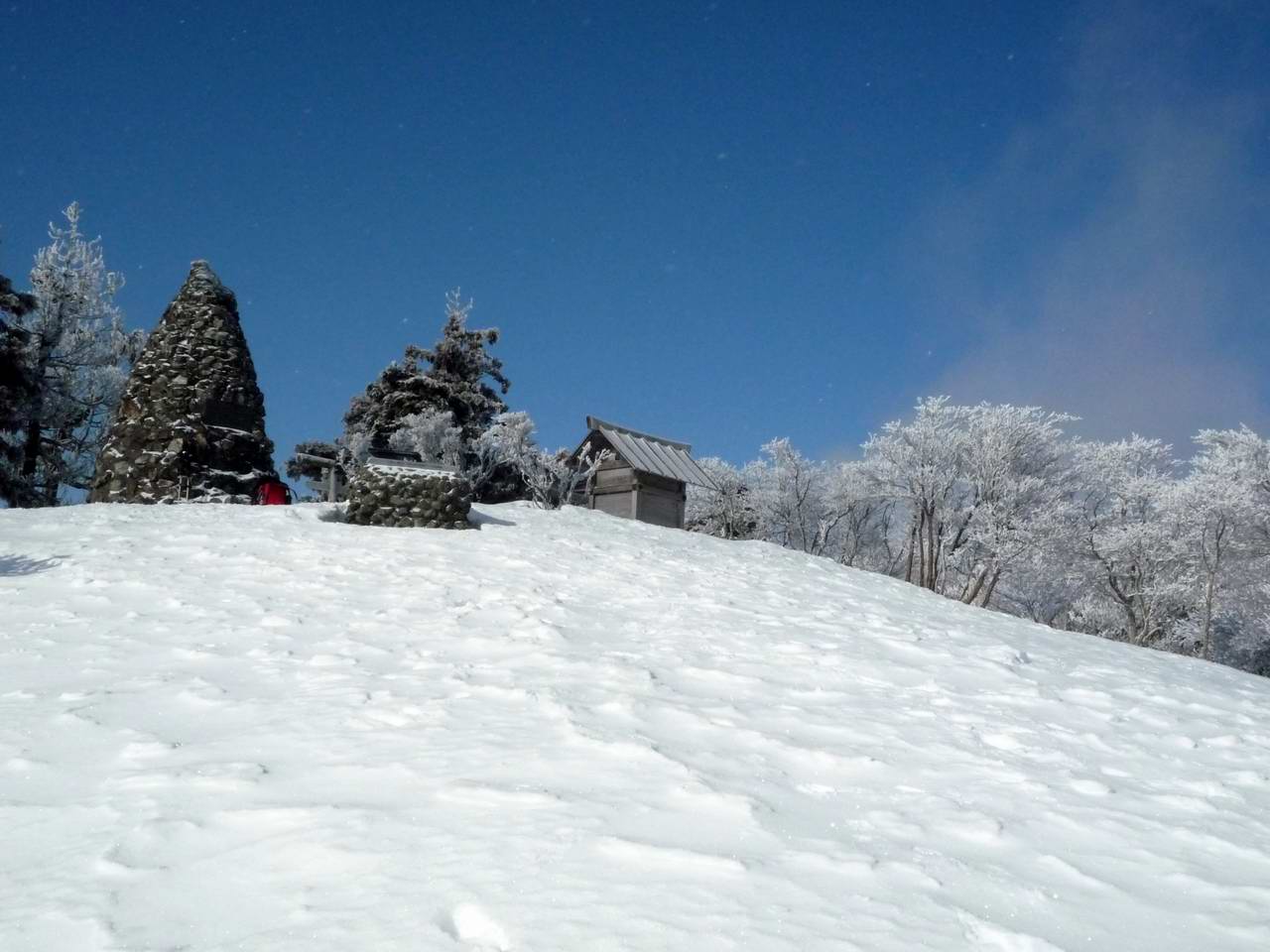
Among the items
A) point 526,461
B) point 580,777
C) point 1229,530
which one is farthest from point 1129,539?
point 580,777

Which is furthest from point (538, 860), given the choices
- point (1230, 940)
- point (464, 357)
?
point (464, 357)

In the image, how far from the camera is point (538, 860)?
293cm

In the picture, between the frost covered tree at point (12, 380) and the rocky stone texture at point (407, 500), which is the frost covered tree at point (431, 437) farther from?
the rocky stone texture at point (407, 500)

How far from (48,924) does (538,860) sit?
1529 millimetres

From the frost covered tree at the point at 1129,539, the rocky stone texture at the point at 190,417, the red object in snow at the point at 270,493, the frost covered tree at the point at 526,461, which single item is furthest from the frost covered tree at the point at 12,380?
the frost covered tree at the point at 1129,539

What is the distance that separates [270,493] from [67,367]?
13412 millimetres

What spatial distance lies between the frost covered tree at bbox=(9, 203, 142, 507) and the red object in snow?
34.7ft

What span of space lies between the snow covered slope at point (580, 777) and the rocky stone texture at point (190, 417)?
562 cm

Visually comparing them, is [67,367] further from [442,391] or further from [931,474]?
[931,474]

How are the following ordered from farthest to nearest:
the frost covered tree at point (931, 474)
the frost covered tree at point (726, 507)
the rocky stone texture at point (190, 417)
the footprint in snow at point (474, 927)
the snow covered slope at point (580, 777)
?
the frost covered tree at point (726, 507)
the frost covered tree at point (931, 474)
the rocky stone texture at point (190, 417)
the snow covered slope at point (580, 777)
the footprint in snow at point (474, 927)

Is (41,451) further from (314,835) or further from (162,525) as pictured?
(314,835)

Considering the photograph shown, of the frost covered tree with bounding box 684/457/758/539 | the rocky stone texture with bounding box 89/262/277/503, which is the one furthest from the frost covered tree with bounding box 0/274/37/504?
the frost covered tree with bounding box 684/457/758/539

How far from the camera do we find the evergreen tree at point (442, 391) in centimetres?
2989

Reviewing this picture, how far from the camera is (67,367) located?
2295 centimetres
